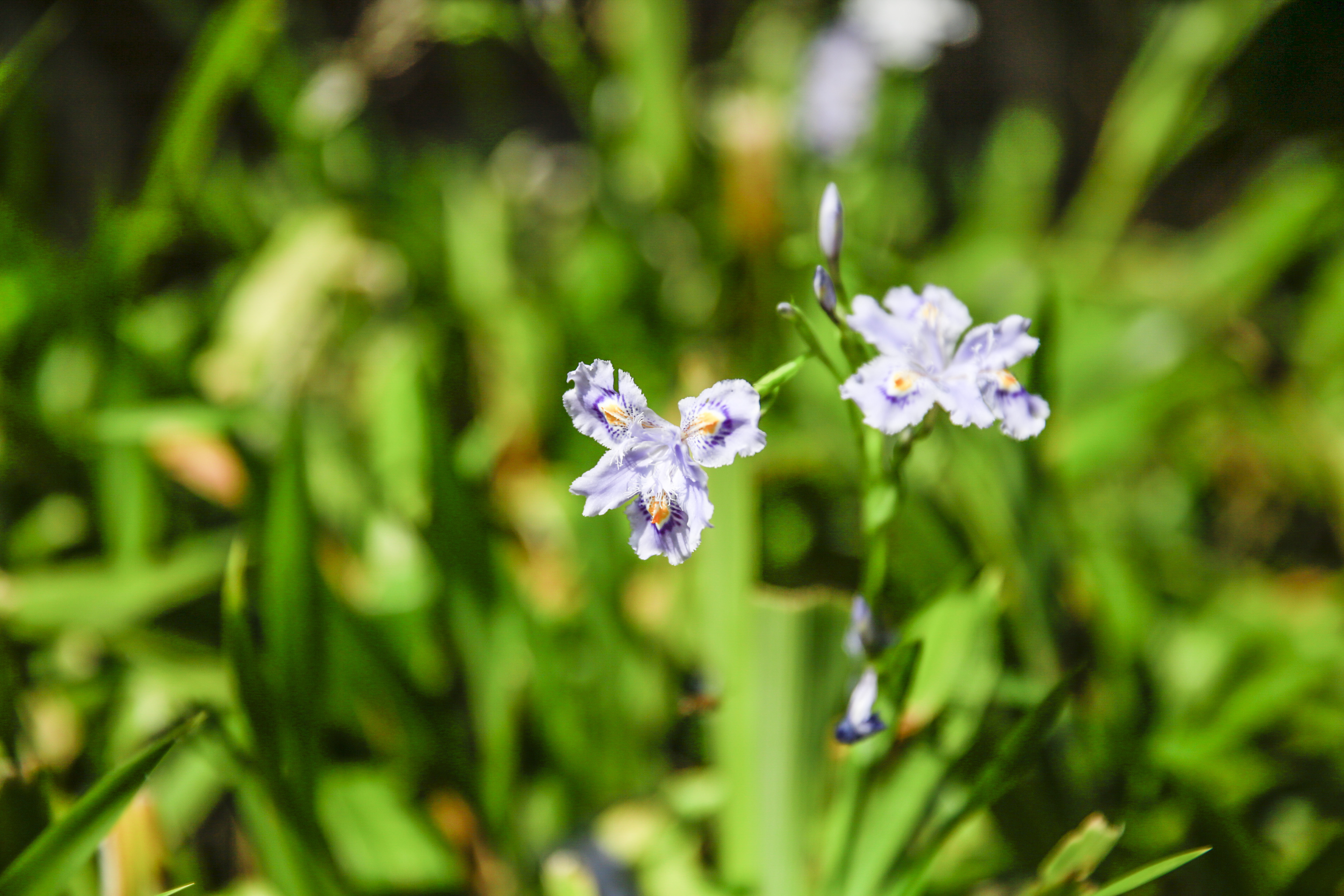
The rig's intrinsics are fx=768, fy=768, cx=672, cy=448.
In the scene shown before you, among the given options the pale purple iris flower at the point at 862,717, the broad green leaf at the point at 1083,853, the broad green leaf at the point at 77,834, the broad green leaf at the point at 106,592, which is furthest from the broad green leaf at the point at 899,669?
the broad green leaf at the point at 106,592

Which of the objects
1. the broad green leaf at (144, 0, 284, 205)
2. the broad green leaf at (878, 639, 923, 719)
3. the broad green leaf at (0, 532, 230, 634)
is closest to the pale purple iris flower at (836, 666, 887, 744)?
the broad green leaf at (878, 639, 923, 719)

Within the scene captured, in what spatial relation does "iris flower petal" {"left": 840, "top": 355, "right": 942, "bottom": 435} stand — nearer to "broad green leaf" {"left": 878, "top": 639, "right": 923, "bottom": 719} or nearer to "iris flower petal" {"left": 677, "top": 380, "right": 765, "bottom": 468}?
"iris flower petal" {"left": 677, "top": 380, "right": 765, "bottom": 468}

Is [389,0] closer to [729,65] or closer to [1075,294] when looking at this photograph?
[729,65]

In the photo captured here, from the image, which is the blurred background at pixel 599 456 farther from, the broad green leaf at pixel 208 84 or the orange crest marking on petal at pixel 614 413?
the orange crest marking on petal at pixel 614 413

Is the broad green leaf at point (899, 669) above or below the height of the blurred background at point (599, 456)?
below

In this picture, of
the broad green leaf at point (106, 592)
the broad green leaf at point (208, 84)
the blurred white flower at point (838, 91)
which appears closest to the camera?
the broad green leaf at point (106, 592)

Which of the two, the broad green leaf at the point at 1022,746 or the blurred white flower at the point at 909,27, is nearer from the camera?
the broad green leaf at the point at 1022,746

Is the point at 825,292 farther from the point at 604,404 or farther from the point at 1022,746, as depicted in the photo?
the point at 1022,746
